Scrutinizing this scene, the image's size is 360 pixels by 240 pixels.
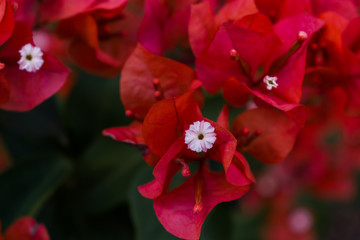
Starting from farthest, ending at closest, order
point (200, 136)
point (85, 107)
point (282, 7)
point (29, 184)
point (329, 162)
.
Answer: point (329, 162) → point (85, 107) → point (29, 184) → point (282, 7) → point (200, 136)

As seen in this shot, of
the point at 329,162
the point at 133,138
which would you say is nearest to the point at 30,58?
the point at 133,138

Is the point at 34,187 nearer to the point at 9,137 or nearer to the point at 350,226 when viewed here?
the point at 9,137

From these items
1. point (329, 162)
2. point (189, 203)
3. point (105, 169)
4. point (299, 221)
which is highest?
point (189, 203)

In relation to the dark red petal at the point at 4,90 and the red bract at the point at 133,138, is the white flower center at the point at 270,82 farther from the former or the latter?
the dark red petal at the point at 4,90

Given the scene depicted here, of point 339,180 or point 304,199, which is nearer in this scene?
point 339,180

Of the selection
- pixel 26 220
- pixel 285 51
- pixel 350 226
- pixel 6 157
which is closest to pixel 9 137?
pixel 6 157

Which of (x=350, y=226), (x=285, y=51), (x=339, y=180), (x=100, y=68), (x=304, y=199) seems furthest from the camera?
(x=350, y=226)

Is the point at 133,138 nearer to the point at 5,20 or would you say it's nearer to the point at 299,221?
the point at 5,20
